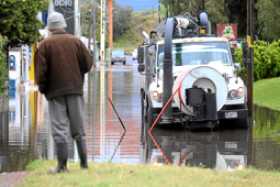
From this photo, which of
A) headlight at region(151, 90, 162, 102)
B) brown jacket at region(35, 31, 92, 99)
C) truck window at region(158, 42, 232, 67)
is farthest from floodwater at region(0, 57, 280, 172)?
brown jacket at region(35, 31, 92, 99)

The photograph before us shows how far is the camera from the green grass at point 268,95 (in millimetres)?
23031

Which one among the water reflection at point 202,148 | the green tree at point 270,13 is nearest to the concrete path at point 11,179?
the water reflection at point 202,148

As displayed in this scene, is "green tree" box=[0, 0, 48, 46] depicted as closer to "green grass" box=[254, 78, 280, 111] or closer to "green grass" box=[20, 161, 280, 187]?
"green grass" box=[20, 161, 280, 187]

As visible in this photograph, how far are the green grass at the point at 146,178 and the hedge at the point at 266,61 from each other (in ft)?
87.9

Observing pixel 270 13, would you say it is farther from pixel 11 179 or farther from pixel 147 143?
pixel 11 179

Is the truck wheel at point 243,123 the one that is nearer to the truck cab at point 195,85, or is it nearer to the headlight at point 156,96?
the truck cab at point 195,85

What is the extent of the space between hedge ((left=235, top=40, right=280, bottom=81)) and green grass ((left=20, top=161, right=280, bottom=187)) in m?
26.8

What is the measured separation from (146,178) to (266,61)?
1106 inches

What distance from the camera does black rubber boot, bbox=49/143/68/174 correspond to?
29.2ft

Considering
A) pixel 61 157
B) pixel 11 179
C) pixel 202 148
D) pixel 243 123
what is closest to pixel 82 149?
pixel 61 157

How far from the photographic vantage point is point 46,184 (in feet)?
26.8

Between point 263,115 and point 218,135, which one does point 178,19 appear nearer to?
point 263,115

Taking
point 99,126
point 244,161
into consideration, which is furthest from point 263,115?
point 244,161

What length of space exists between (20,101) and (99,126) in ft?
27.0
